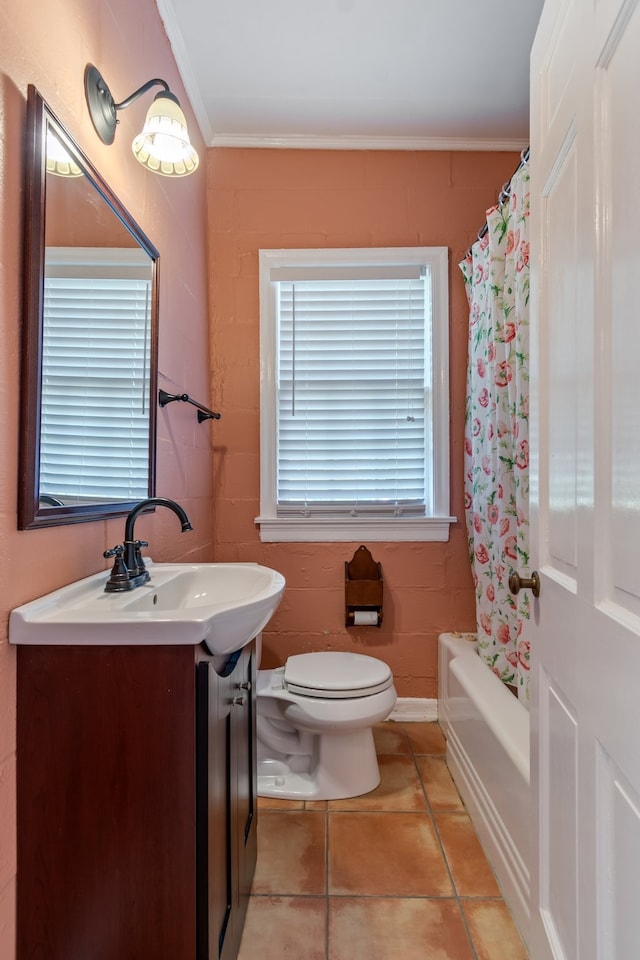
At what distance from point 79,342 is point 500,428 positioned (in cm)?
134

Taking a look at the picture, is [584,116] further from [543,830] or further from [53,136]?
[543,830]

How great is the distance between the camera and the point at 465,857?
4.66ft

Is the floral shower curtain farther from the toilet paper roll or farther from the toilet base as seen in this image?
the toilet base

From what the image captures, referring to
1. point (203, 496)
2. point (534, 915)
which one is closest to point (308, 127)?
point (203, 496)

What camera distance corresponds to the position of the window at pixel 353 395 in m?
2.16

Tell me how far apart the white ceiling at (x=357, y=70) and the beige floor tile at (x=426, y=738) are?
2558mm

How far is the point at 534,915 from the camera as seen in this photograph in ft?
3.27

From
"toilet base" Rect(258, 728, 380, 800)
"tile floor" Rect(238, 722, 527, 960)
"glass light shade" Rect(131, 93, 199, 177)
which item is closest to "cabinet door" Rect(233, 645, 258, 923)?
"tile floor" Rect(238, 722, 527, 960)

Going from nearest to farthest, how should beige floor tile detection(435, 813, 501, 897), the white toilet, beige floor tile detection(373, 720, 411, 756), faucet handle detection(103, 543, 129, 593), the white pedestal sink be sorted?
the white pedestal sink
faucet handle detection(103, 543, 129, 593)
beige floor tile detection(435, 813, 501, 897)
the white toilet
beige floor tile detection(373, 720, 411, 756)

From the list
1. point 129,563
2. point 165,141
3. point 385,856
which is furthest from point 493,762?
point 165,141

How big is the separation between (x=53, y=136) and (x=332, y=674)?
1.64m

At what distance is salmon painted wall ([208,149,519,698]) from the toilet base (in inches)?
19.6

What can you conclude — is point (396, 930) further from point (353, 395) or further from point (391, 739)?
point (353, 395)

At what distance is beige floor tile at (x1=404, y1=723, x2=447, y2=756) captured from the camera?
1.96m
